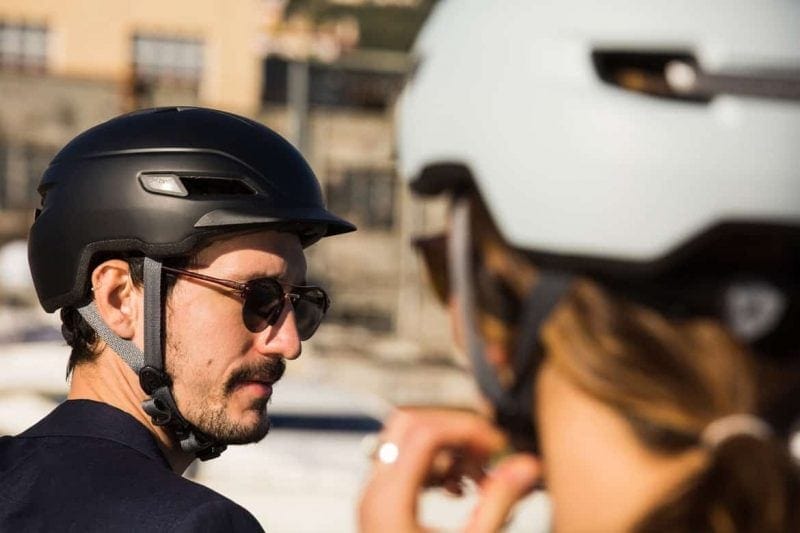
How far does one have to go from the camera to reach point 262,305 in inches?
120

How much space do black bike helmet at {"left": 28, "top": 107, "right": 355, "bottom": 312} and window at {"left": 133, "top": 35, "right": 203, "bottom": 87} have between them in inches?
1606

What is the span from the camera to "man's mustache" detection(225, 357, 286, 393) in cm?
299

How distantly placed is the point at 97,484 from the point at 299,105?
33821 mm

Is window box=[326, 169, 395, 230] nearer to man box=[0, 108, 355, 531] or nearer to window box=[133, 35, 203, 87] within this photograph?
window box=[133, 35, 203, 87]

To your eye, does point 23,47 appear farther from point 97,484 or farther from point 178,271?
point 97,484

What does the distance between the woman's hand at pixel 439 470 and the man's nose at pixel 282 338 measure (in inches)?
53.4

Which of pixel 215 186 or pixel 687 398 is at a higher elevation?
pixel 687 398

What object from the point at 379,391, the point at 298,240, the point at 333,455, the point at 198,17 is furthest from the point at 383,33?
the point at 298,240

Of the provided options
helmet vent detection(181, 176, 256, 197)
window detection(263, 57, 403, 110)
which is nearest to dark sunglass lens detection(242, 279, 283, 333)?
helmet vent detection(181, 176, 256, 197)

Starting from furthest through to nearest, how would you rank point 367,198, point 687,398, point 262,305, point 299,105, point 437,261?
point 367,198 → point 299,105 → point 262,305 → point 437,261 → point 687,398

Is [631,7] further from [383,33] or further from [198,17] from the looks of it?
[198,17]

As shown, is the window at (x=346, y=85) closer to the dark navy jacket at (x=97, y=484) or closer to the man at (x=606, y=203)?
the dark navy jacket at (x=97, y=484)

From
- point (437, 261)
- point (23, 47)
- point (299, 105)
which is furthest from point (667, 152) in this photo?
point (23, 47)

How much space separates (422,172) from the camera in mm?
1849
